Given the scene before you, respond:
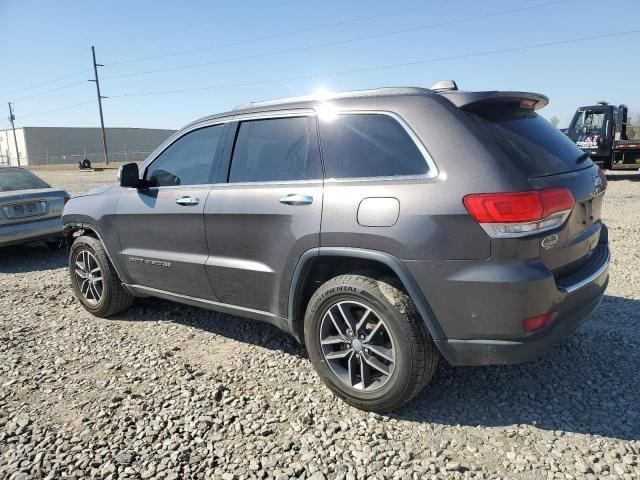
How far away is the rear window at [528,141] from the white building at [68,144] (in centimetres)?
5228

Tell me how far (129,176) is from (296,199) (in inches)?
68.6

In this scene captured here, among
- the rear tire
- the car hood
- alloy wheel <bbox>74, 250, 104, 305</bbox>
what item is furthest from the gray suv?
the car hood

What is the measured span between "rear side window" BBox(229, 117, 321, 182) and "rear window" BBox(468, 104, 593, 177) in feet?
3.46

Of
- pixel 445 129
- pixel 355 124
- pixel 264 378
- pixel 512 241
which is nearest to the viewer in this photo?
pixel 512 241

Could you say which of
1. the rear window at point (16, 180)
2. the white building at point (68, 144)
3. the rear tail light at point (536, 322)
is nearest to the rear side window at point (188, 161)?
the rear tail light at point (536, 322)

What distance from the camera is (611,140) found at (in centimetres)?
1524

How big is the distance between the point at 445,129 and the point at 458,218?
1.70ft

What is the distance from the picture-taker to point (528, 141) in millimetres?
2699

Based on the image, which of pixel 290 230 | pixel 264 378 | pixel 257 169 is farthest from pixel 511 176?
pixel 264 378

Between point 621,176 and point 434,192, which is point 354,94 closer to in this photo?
point 434,192

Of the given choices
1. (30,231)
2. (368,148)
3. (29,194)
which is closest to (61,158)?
(29,194)

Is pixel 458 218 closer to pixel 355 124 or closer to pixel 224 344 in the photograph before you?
pixel 355 124

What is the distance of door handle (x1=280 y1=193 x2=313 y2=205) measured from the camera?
9.60 feet

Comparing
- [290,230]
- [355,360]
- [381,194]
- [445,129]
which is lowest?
[355,360]
